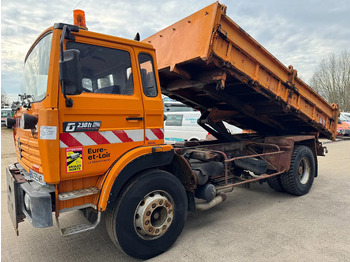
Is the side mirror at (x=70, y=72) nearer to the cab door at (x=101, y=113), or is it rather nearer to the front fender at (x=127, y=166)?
the cab door at (x=101, y=113)

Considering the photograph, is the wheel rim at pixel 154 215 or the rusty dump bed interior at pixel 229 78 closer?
the wheel rim at pixel 154 215

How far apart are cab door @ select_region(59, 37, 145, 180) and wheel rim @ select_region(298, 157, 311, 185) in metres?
3.93

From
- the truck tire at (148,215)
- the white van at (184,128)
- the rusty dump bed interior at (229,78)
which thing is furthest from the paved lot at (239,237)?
the white van at (184,128)

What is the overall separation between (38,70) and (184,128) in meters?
7.53

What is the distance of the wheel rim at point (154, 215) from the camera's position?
3131 millimetres

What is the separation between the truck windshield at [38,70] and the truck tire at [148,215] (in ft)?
4.82

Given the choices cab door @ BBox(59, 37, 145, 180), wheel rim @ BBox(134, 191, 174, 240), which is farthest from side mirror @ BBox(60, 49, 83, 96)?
wheel rim @ BBox(134, 191, 174, 240)

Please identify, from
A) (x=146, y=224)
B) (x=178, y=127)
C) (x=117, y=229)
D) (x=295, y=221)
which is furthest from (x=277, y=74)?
(x=178, y=127)

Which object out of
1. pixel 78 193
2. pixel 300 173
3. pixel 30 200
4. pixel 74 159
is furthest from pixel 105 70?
pixel 300 173

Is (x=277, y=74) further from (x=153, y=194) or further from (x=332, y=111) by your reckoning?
(x=153, y=194)

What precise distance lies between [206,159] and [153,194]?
1262mm

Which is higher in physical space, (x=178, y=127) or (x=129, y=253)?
(x=178, y=127)

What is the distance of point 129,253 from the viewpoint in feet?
10.0

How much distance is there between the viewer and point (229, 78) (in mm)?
4246
